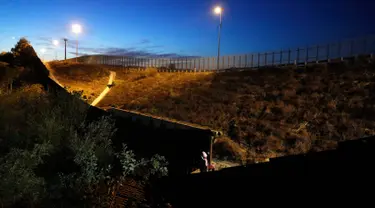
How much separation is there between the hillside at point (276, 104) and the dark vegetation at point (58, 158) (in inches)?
260

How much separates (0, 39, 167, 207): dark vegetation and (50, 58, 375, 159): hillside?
6.61 metres

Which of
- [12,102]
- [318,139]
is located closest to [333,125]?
[318,139]

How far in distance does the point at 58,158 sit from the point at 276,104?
14.8 meters

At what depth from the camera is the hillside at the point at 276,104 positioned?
16.8 m

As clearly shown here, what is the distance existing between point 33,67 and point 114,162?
2004 cm

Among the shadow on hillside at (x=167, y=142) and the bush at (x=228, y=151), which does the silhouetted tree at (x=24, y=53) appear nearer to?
the shadow on hillside at (x=167, y=142)

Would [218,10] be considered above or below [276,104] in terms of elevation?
above

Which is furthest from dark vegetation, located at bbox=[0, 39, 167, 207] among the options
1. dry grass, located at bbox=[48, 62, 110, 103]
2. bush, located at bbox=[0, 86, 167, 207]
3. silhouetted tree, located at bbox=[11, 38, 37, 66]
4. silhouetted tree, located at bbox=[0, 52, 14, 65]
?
dry grass, located at bbox=[48, 62, 110, 103]

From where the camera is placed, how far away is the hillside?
1683cm

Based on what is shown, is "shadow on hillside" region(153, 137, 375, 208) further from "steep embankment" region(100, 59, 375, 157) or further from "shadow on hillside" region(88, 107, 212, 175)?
"steep embankment" region(100, 59, 375, 157)

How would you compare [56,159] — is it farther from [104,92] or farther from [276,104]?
[104,92]

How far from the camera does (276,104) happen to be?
875 inches

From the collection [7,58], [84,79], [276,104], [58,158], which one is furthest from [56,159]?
[84,79]

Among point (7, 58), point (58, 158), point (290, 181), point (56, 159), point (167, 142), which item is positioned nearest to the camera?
point (290, 181)
